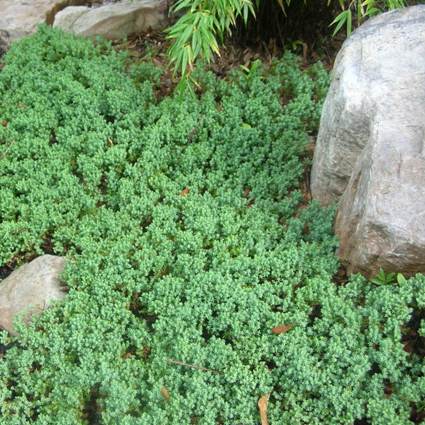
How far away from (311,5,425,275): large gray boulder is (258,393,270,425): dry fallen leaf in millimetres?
747

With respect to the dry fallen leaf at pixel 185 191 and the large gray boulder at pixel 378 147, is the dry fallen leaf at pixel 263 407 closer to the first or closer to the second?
the large gray boulder at pixel 378 147

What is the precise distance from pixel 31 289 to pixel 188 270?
2.58 ft

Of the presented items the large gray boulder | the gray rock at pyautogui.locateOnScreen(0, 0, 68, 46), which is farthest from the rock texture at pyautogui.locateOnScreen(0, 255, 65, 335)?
the gray rock at pyautogui.locateOnScreen(0, 0, 68, 46)

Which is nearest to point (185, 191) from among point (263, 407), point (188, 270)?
point (188, 270)

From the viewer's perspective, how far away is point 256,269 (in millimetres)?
2941

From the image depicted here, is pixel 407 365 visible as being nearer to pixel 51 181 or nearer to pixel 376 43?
pixel 376 43

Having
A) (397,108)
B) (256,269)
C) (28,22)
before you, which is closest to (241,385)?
(256,269)

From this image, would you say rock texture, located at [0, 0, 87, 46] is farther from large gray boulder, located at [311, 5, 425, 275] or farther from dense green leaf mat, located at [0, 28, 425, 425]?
large gray boulder, located at [311, 5, 425, 275]

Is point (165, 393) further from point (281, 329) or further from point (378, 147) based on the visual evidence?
point (378, 147)

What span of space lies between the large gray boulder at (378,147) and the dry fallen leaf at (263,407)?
0.75 meters

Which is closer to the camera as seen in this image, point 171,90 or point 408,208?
point 408,208

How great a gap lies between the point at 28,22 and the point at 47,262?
2.59m

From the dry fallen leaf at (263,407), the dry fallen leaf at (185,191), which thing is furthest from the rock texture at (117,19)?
the dry fallen leaf at (263,407)

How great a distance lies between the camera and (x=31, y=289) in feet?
10.1
